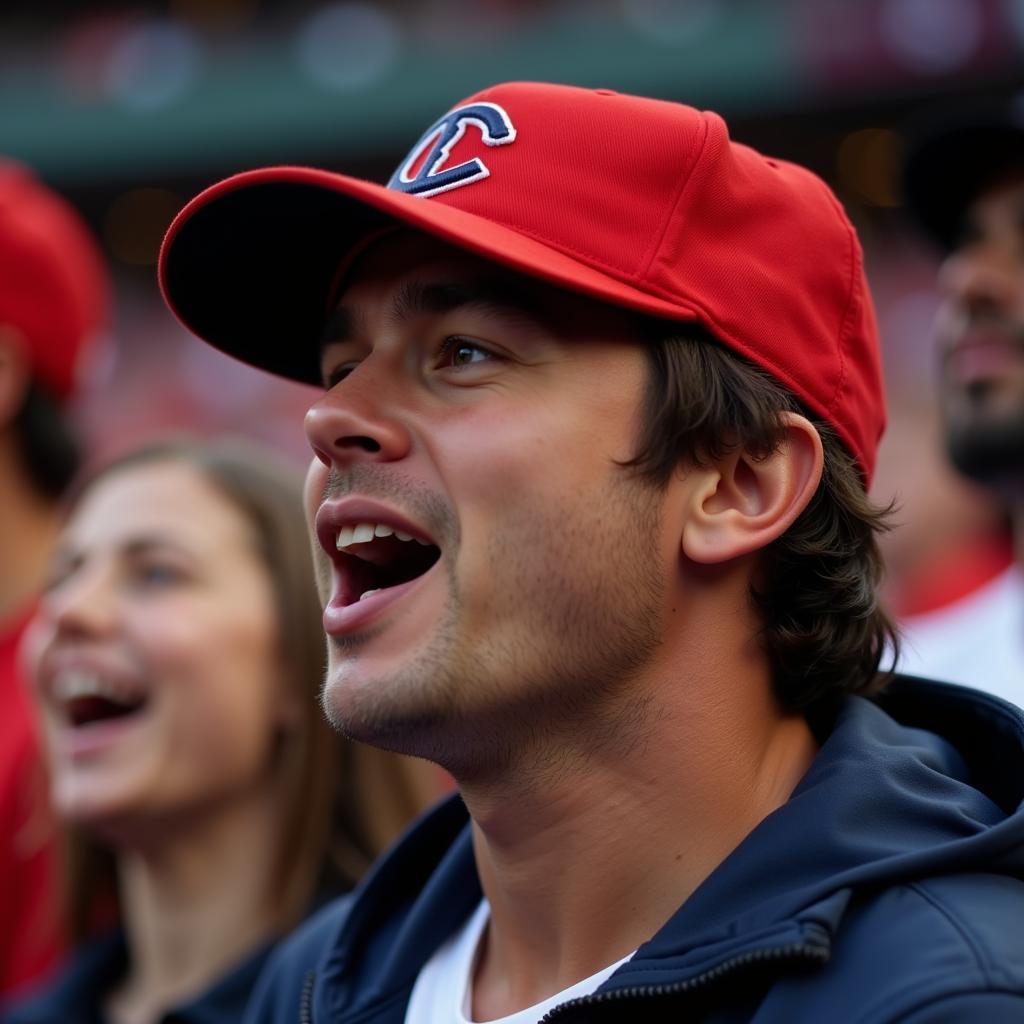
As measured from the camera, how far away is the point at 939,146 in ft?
11.5

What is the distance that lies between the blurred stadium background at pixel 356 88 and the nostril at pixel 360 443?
10498 millimetres

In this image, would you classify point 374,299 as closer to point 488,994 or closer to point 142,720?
point 488,994

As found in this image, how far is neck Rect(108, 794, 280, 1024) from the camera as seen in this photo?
2652mm

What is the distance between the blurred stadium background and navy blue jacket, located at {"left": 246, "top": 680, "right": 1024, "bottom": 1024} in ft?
34.3

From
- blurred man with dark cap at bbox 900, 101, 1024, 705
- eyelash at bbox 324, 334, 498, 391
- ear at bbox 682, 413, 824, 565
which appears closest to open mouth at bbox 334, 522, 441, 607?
eyelash at bbox 324, 334, 498, 391

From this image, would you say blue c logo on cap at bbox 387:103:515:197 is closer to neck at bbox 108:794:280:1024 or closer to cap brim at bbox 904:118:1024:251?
neck at bbox 108:794:280:1024

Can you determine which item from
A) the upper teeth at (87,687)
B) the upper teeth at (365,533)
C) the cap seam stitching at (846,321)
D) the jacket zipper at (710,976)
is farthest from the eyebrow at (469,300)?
the upper teeth at (87,687)

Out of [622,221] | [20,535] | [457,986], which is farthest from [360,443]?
[20,535]

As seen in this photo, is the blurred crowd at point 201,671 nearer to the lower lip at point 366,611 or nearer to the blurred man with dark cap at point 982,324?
the blurred man with dark cap at point 982,324

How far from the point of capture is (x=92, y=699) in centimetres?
279

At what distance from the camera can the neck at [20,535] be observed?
3.73 m

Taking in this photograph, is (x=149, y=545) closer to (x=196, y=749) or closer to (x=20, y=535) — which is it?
(x=196, y=749)

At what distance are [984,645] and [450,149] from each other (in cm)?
228

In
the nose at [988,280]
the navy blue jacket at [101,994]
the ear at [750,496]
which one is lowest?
the navy blue jacket at [101,994]
